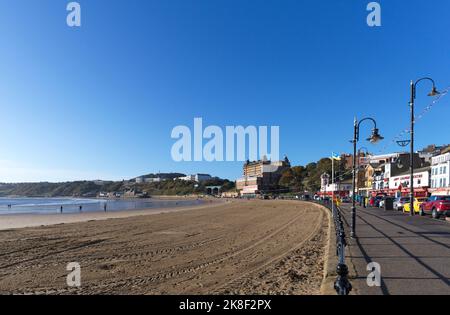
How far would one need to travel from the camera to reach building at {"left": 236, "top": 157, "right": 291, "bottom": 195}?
17400 cm

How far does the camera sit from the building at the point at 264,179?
174000mm

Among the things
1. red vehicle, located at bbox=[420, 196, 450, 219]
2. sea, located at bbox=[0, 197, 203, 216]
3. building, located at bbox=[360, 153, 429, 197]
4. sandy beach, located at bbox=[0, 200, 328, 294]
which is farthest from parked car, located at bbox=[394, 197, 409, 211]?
sea, located at bbox=[0, 197, 203, 216]

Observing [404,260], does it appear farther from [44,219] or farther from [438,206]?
[44,219]

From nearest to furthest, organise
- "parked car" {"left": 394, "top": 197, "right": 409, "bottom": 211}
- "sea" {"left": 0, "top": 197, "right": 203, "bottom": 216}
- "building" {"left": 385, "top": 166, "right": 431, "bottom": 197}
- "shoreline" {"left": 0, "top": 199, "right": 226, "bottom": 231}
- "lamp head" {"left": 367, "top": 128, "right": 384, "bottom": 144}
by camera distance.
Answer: "lamp head" {"left": 367, "top": 128, "right": 384, "bottom": 144}, "shoreline" {"left": 0, "top": 199, "right": 226, "bottom": 231}, "parked car" {"left": 394, "top": 197, "right": 409, "bottom": 211}, "building" {"left": 385, "top": 166, "right": 431, "bottom": 197}, "sea" {"left": 0, "top": 197, "right": 203, "bottom": 216}

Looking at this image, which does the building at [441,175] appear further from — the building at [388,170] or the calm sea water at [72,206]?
the calm sea water at [72,206]

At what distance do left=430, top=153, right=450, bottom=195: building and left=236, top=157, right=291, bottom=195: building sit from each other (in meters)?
114

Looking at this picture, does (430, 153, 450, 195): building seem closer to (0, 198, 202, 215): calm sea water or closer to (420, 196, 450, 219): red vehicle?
(420, 196, 450, 219): red vehicle

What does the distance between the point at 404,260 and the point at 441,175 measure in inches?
1872

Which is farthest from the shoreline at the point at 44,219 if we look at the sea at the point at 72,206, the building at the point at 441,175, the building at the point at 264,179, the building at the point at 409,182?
the building at the point at 264,179

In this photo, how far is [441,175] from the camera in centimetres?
5169

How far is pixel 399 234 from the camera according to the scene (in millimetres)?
16297
